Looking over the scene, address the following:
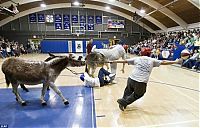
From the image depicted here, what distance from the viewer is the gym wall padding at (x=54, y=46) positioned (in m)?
25.6

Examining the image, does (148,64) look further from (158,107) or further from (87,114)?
(87,114)

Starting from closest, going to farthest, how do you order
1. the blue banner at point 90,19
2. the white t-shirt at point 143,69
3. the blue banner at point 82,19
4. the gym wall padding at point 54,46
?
the white t-shirt at point 143,69 < the gym wall padding at point 54,46 < the blue banner at point 82,19 < the blue banner at point 90,19

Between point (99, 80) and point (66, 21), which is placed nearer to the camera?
point (99, 80)

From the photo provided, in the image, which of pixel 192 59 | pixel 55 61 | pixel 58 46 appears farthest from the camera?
pixel 58 46

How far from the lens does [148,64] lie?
13.3 feet

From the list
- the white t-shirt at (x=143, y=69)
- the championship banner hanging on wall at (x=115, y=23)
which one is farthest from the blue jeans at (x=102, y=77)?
the championship banner hanging on wall at (x=115, y=23)

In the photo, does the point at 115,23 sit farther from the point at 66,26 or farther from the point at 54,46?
the point at 54,46

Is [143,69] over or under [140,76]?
over

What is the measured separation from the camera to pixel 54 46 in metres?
25.7

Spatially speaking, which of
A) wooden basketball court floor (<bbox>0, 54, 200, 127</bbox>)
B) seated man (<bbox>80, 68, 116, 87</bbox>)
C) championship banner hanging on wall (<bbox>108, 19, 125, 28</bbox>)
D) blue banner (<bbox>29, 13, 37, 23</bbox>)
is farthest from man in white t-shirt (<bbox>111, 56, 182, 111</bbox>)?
blue banner (<bbox>29, 13, 37, 23</bbox>)

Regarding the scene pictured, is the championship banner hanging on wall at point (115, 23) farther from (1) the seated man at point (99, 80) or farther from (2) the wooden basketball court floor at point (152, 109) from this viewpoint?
(2) the wooden basketball court floor at point (152, 109)

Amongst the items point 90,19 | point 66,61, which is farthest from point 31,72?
point 90,19

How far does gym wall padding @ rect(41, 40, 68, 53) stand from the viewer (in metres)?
25.6

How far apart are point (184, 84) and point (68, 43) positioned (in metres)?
20.6
